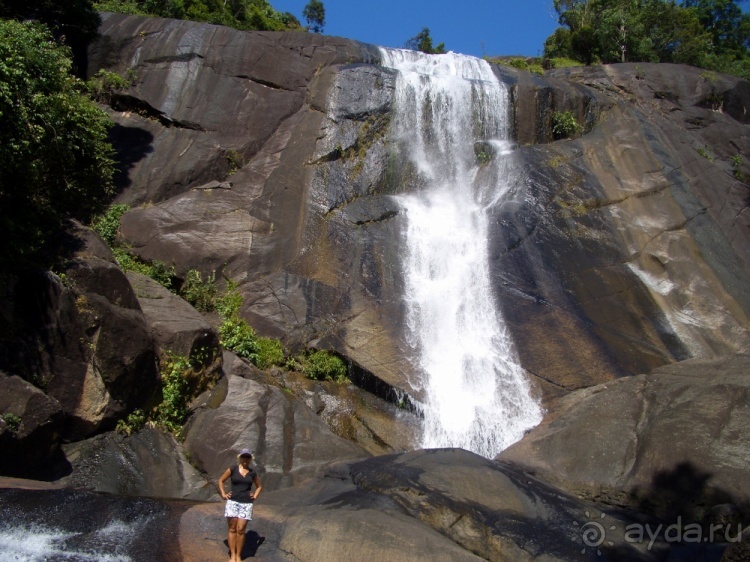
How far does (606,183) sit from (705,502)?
11.7 m

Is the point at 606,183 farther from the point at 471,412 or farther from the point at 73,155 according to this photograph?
the point at 73,155

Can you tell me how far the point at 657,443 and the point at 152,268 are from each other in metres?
12.1

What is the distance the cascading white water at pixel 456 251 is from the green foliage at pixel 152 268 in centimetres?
616

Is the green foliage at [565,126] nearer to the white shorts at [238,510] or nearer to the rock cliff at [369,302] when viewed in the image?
the rock cliff at [369,302]

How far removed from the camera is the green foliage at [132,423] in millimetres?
11367

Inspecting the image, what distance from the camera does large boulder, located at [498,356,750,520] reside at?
404 inches

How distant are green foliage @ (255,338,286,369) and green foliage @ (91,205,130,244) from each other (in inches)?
207

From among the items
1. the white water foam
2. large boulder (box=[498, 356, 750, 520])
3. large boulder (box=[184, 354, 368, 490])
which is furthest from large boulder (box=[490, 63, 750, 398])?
the white water foam

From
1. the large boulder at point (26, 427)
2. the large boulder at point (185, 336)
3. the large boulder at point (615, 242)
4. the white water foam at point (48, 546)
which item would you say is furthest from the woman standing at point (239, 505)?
the large boulder at point (615, 242)

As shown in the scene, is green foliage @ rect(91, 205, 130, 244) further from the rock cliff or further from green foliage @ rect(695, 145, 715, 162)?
green foliage @ rect(695, 145, 715, 162)

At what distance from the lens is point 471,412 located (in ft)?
46.9

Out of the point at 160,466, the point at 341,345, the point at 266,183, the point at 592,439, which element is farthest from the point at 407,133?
the point at 160,466

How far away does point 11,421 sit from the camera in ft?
30.6

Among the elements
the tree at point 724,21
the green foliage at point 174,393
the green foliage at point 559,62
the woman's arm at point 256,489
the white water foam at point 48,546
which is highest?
the tree at point 724,21
